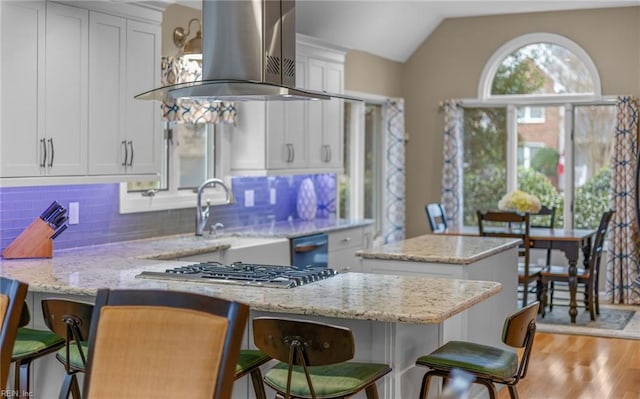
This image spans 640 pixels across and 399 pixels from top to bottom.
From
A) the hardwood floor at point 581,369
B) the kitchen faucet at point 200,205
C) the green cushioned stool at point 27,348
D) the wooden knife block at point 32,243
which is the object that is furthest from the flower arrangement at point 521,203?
the green cushioned stool at point 27,348

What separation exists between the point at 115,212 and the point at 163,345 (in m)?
3.34

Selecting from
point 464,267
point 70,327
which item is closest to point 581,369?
point 464,267

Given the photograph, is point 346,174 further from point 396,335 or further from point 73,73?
point 396,335

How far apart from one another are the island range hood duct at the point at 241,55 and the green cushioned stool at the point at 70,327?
1.07 metres

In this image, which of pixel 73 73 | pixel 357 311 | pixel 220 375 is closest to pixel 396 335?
pixel 357 311

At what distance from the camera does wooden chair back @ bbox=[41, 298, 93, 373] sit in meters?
3.27

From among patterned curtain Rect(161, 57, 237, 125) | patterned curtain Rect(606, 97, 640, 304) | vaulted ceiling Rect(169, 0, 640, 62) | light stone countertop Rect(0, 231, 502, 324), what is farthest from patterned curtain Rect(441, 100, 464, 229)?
light stone countertop Rect(0, 231, 502, 324)

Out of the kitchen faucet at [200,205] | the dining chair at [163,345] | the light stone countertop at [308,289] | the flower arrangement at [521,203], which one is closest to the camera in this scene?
the dining chair at [163,345]

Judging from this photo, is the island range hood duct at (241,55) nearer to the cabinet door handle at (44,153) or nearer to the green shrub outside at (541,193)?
the cabinet door handle at (44,153)

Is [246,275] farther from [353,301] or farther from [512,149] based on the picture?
[512,149]

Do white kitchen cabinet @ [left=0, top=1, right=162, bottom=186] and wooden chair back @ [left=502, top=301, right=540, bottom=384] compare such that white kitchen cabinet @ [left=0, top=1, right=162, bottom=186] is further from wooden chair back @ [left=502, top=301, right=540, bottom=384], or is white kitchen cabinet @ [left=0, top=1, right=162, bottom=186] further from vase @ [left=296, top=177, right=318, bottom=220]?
wooden chair back @ [left=502, top=301, right=540, bottom=384]

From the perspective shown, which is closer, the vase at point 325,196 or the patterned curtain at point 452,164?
the vase at point 325,196

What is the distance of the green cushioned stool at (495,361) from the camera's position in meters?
3.33

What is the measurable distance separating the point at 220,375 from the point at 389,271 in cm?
286
